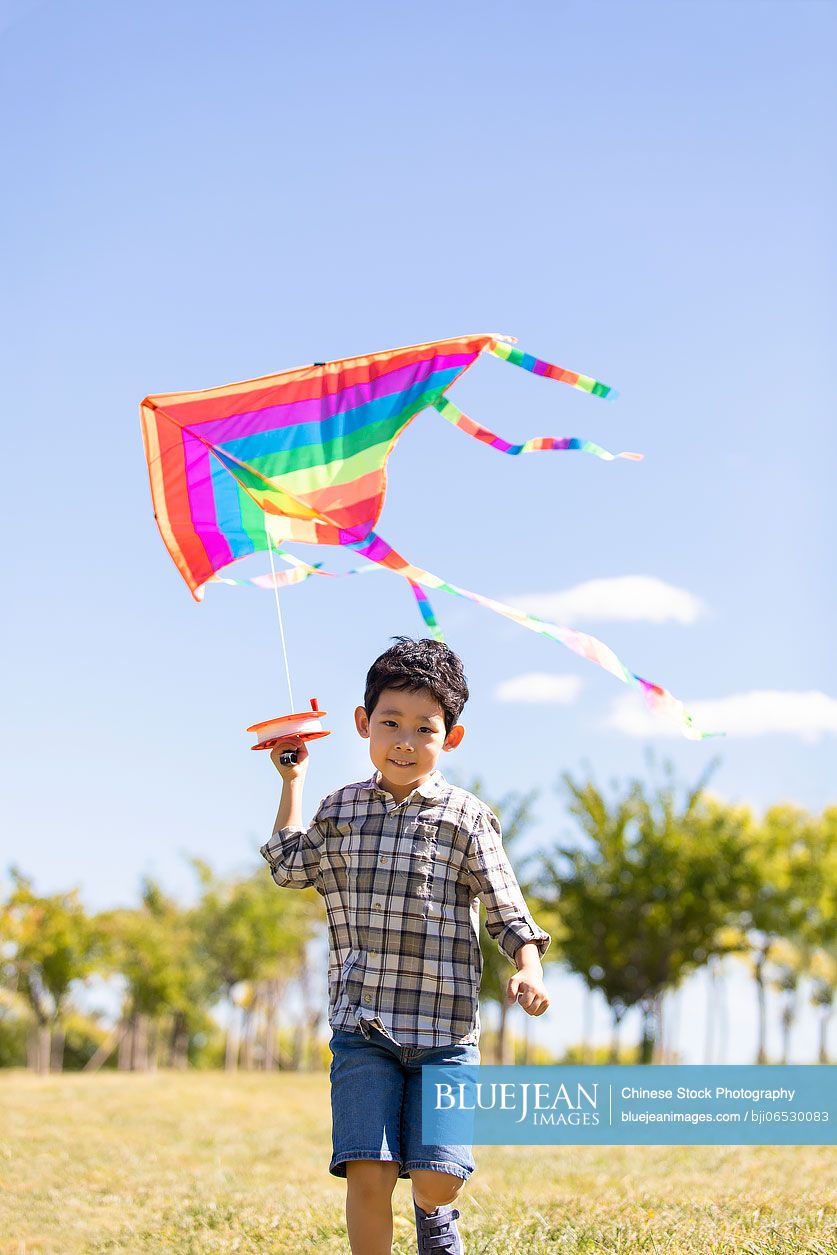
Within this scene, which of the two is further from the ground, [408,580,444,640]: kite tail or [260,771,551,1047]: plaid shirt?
[408,580,444,640]: kite tail

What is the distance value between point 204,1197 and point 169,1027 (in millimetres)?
28658

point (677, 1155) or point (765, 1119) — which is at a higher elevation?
point (765, 1119)

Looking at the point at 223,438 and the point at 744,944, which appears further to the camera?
the point at 744,944

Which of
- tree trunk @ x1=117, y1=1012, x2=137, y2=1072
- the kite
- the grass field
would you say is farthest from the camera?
tree trunk @ x1=117, y1=1012, x2=137, y2=1072

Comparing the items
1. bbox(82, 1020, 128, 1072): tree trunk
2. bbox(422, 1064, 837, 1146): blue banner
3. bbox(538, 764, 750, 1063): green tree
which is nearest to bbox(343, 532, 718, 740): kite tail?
bbox(422, 1064, 837, 1146): blue banner

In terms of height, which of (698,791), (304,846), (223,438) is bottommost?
(304,846)

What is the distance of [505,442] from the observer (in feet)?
12.6

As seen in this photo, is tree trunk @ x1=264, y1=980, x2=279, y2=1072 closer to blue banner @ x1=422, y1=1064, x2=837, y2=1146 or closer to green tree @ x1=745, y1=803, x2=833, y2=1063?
green tree @ x1=745, y1=803, x2=833, y2=1063

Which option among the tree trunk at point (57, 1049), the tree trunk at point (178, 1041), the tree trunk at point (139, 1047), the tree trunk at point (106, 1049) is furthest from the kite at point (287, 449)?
the tree trunk at point (106, 1049)

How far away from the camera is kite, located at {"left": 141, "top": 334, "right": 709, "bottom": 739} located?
3.89 meters

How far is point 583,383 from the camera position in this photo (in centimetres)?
362

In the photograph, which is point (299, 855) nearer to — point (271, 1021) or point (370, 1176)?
point (370, 1176)

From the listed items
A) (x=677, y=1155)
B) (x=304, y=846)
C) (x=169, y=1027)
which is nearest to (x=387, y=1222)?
(x=304, y=846)

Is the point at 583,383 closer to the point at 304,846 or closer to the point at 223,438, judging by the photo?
the point at 223,438
